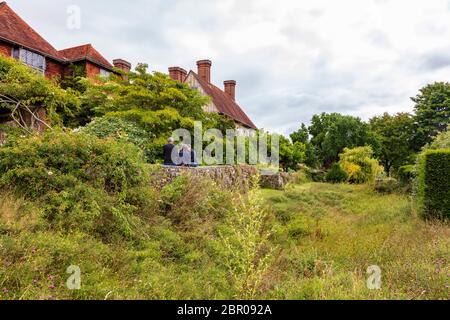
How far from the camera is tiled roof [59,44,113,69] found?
2297 centimetres

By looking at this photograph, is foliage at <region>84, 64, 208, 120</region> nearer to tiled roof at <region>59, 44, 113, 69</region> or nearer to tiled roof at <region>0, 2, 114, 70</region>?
tiled roof at <region>0, 2, 114, 70</region>

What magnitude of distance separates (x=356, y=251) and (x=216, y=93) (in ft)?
80.3

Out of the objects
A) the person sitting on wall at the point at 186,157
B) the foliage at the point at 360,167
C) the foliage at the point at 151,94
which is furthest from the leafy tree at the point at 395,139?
the person sitting on wall at the point at 186,157

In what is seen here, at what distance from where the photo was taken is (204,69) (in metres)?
30.1

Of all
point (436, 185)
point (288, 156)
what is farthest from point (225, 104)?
point (436, 185)

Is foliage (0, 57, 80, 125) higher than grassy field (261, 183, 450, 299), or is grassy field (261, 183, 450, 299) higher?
foliage (0, 57, 80, 125)

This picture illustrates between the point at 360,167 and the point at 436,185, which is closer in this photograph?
the point at 436,185

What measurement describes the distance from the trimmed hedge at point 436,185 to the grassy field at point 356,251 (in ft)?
1.86

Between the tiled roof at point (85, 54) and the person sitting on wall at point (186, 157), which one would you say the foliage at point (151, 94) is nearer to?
the person sitting on wall at point (186, 157)

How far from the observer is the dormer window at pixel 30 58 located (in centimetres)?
1892

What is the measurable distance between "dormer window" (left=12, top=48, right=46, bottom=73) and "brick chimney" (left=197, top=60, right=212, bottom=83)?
511 inches

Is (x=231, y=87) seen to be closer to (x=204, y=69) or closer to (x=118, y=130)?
(x=204, y=69)

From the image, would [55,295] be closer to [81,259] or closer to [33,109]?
[81,259]

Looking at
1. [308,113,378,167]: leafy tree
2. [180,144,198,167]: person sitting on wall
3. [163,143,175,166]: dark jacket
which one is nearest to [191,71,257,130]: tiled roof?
[308,113,378,167]: leafy tree
